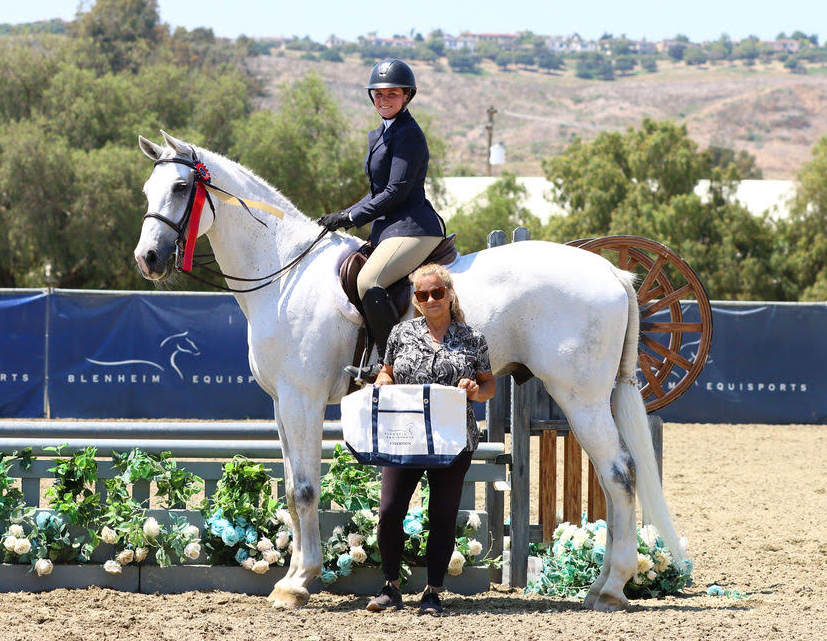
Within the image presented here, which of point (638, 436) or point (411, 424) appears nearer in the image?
point (411, 424)

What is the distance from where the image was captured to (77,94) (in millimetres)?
26375

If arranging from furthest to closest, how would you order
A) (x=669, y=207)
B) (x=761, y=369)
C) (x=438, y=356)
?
(x=669, y=207) → (x=761, y=369) → (x=438, y=356)

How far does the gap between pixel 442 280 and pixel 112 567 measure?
7.65 ft

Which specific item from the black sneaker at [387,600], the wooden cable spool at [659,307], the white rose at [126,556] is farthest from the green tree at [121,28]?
the black sneaker at [387,600]

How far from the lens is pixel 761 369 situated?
14797 millimetres

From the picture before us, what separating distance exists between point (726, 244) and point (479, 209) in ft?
23.9

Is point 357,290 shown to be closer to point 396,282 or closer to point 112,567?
point 396,282

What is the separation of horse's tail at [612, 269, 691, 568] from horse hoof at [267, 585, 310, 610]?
177cm

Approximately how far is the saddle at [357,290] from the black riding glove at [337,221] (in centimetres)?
16

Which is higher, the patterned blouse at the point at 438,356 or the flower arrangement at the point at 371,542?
the patterned blouse at the point at 438,356

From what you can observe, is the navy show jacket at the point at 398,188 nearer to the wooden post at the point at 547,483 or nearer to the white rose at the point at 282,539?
the wooden post at the point at 547,483

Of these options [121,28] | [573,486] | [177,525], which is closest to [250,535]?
[177,525]

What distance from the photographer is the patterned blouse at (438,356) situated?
4.59m

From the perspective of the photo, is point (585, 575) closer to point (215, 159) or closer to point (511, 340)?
point (511, 340)
